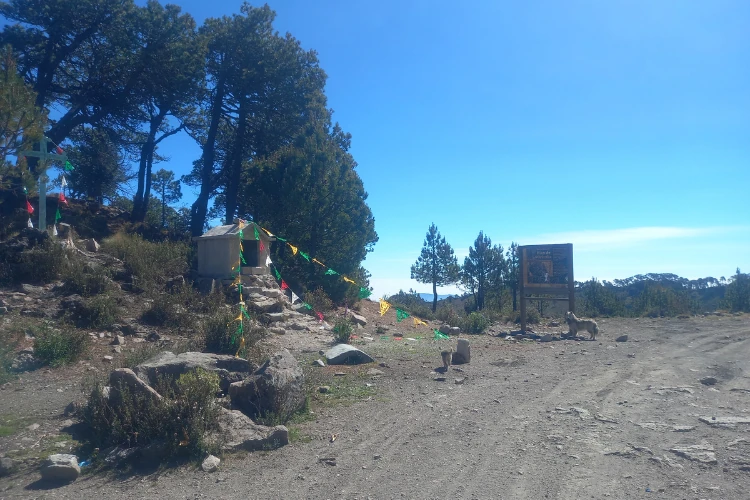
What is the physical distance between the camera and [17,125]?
532 inches

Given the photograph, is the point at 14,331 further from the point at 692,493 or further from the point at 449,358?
the point at 692,493

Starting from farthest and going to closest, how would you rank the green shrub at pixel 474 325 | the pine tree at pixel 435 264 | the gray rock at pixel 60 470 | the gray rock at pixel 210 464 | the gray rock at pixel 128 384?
1. the pine tree at pixel 435 264
2. the green shrub at pixel 474 325
3. the gray rock at pixel 128 384
4. the gray rock at pixel 210 464
5. the gray rock at pixel 60 470

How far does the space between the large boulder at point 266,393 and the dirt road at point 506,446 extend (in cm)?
49

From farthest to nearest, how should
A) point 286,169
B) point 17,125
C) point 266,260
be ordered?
1. point 286,169
2. point 266,260
3. point 17,125

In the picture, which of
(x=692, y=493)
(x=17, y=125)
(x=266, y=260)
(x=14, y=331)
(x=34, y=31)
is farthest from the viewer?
(x=34, y=31)

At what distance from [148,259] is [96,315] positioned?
548cm

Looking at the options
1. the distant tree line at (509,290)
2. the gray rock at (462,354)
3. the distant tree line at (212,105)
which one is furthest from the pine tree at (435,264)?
the gray rock at (462,354)

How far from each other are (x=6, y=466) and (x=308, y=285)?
18.5 metres

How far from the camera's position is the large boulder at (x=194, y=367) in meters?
7.76

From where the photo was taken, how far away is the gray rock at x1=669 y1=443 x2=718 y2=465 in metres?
5.99

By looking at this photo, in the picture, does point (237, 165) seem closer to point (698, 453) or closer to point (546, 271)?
point (546, 271)

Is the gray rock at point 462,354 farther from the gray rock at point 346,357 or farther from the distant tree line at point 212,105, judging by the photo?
the distant tree line at point 212,105

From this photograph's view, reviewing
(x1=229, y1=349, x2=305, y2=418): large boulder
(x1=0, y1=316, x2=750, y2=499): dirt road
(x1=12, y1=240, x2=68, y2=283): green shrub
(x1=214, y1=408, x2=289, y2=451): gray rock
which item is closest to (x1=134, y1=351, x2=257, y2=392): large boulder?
(x1=229, y1=349, x2=305, y2=418): large boulder

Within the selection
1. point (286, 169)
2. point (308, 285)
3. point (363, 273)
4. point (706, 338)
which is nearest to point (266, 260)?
point (308, 285)
